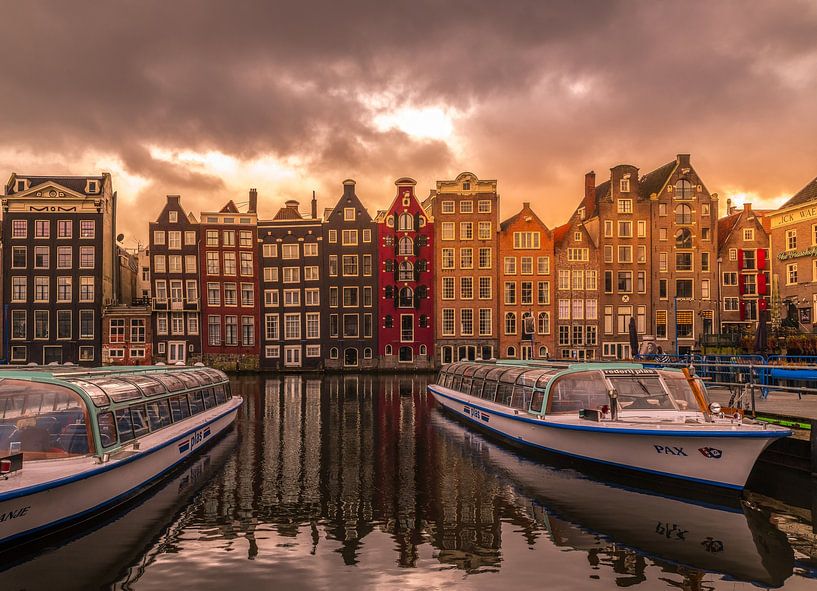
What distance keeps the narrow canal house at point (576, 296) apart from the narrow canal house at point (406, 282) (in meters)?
15.0

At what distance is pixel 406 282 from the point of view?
69.3 meters

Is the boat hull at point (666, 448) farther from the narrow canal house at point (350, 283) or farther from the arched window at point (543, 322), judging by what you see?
the arched window at point (543, 322)

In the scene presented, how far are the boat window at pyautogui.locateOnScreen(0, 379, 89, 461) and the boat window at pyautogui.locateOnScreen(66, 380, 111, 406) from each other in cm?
41

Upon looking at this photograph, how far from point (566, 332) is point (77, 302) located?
55.8 metres

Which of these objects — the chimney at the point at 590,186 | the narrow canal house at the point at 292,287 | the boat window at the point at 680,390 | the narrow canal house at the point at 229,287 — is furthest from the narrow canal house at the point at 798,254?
the narrow canal house at the point at 229,287

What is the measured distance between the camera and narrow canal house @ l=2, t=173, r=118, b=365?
218 feet

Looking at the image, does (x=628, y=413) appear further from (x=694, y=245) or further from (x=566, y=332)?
(x=694, y=245)

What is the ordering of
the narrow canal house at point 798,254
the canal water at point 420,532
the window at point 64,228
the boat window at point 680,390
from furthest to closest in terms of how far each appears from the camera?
1. the window at point 64,228
2. the narrow canal house at point 798,254
3. the boat window at point 680,390
4. the canal water at point 420,532

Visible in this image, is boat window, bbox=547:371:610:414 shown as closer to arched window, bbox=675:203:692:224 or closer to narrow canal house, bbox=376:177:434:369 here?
narrow canal house, bbox=376:177:434:369

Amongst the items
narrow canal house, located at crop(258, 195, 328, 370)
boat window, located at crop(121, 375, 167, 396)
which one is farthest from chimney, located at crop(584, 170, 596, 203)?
boat window, located at crop(121, 375, 167, 396)

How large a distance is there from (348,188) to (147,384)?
53.9 meters

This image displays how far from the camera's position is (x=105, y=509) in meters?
13.9

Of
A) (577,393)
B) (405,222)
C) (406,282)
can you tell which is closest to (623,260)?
(406,282)

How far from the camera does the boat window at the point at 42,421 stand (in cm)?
1338
